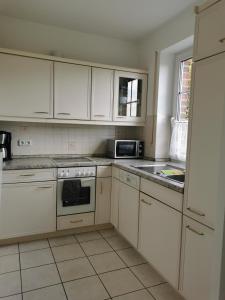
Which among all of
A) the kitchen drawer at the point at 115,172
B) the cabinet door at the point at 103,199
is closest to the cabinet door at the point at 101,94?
the kitchen drawer at the point at 115,172

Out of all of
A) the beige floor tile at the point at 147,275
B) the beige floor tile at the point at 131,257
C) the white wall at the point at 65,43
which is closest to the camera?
the beige floor tile at the point at 147,275

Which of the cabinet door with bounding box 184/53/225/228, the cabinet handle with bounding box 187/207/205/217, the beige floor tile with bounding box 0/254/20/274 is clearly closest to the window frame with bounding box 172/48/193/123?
the cabinet door with bounding box 184/53/225/228

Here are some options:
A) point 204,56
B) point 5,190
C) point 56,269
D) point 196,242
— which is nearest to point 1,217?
point 5,190

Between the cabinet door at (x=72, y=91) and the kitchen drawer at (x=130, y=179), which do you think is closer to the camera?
the kitchen drawer at (x=130, y=179)

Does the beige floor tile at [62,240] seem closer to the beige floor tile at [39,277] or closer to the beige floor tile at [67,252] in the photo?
the beige floor tile at [67,252]

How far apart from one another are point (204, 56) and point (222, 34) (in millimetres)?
159

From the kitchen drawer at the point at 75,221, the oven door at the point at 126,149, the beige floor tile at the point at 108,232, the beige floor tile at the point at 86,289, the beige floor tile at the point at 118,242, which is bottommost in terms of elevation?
the beige floor tile at the point at 86,289

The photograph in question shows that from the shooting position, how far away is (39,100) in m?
2.65

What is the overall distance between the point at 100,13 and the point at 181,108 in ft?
4.58

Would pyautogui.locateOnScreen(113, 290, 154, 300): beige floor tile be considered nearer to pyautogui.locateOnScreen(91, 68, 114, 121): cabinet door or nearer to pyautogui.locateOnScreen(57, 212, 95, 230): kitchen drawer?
pyautogui.locateOnScreen(57, 212, 95, 230): kitchen drawer

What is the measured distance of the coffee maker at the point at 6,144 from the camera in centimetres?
257

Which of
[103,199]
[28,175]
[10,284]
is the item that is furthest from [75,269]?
[28,175]

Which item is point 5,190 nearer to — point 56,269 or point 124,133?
point 56,269

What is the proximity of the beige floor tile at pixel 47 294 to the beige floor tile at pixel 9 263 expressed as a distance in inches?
15.0
